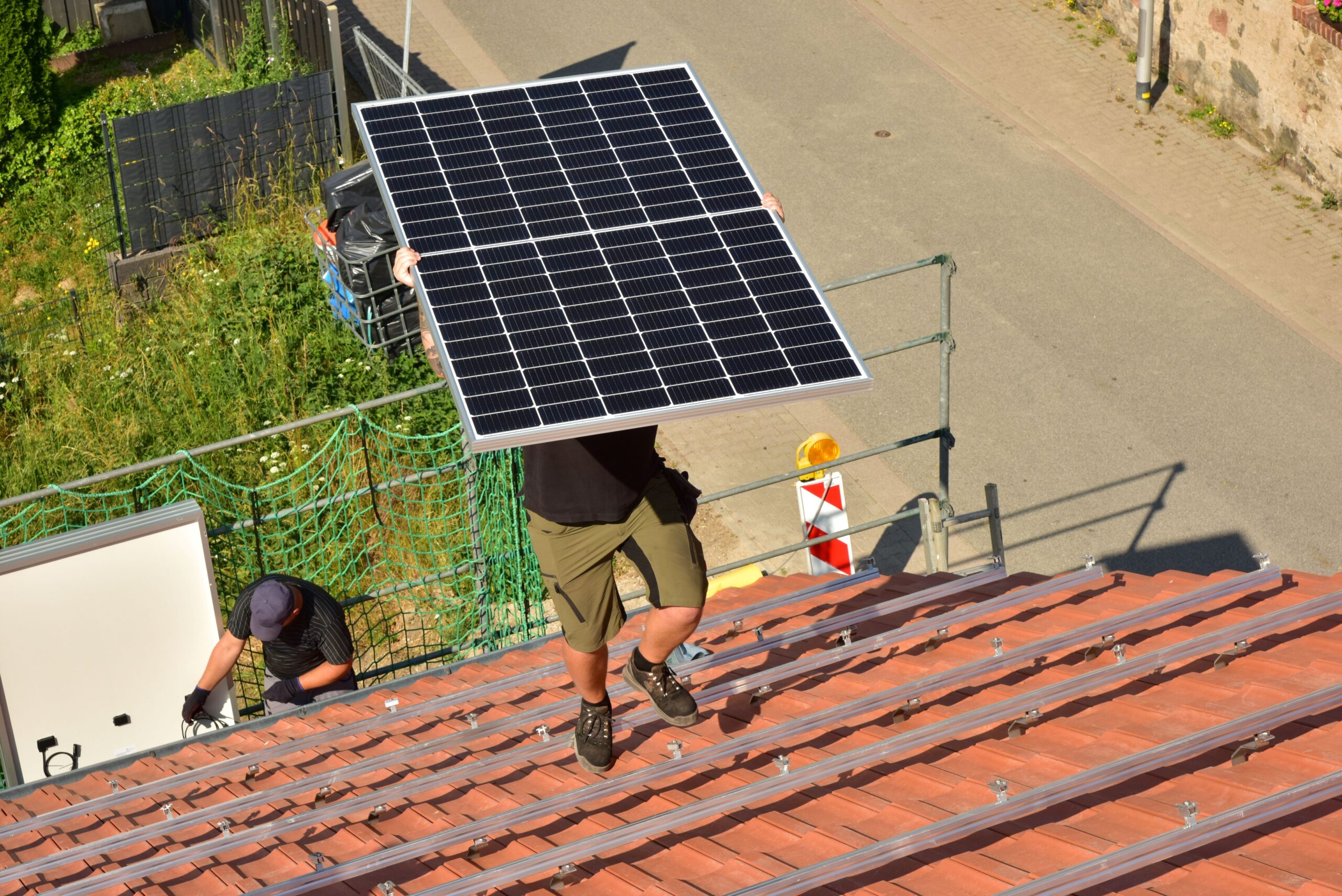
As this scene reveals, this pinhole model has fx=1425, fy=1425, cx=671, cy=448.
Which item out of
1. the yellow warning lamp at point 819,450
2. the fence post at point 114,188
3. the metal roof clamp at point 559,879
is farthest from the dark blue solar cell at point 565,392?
the fence post at point 114,188

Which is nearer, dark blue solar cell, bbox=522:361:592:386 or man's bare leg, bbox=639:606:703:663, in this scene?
dark blue solar cell, bbox=522:361:592:386

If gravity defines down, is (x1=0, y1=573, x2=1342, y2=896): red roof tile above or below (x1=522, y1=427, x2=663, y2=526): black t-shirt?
below

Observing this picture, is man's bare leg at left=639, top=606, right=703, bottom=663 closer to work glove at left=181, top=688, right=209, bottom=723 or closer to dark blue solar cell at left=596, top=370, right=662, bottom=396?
dark blue solar cell at left=596, top=370, right=662, bottom=396

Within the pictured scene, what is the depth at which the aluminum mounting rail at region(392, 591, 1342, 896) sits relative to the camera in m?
4.54

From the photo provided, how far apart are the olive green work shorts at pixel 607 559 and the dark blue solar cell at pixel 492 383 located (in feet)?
1.75

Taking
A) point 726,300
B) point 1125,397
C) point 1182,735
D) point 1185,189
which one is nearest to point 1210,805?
point 1182,735

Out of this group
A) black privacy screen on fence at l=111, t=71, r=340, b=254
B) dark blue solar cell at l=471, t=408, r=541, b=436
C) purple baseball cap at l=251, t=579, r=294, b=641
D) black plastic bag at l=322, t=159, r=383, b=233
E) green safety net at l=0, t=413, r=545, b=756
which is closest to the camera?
dark blue solar cell at l=471, t=408, r=541, b=436

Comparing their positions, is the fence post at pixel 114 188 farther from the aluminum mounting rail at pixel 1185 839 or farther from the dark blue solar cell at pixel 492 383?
the aluminum mounting rail at pixel 1185 839

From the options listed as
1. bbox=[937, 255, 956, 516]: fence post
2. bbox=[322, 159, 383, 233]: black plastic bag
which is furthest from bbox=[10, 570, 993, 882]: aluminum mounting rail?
bbox=[322, 159, 383, 233]: black plastic bag

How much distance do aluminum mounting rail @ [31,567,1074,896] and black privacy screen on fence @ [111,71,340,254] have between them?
10141mm

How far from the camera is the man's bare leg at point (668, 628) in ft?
17.3

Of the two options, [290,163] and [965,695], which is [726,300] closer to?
[965,695]

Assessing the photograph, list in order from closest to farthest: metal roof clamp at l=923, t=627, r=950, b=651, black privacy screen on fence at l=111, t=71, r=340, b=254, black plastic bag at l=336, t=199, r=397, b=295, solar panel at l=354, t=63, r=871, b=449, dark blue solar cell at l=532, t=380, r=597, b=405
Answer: dark blue solar cell at l=532, t=380, r=597, b=405 < solar panel at l=354, t=63, r=871, b=449 < metal roof clamp at l=923, t=627, r=950, b=651 < black plastic bag at l=336, t=199, r=397, b=295 < black privacy screen on fence at l=111, t=71, r=340, b=254

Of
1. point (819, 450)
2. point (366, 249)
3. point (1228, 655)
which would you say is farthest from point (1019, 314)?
point (1228, 655)
